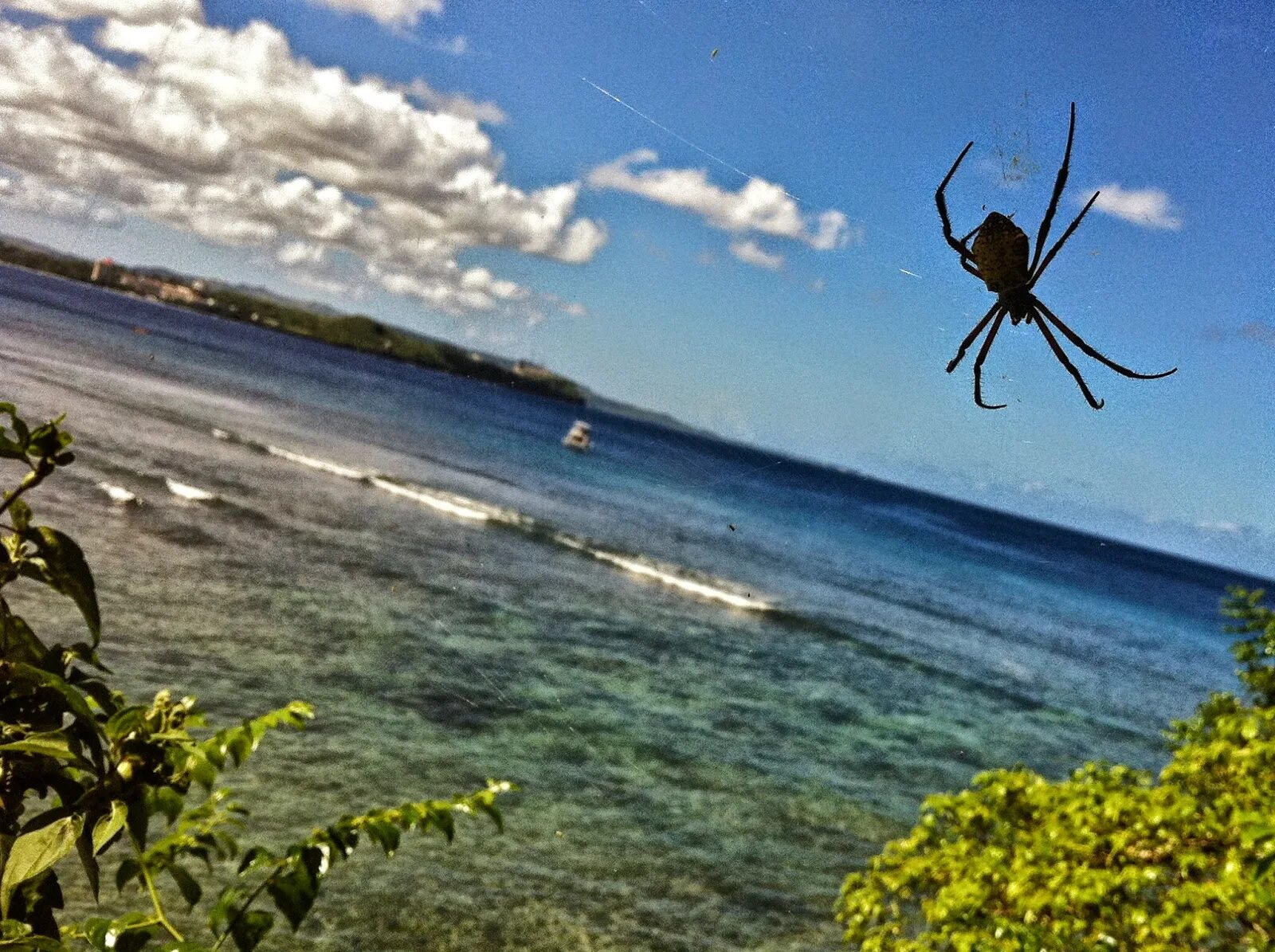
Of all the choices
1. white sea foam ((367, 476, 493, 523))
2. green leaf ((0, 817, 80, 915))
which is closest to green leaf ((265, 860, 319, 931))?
green leaf ((0, 817, 80, 915))

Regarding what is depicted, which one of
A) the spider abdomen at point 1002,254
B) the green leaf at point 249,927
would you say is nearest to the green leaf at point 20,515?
the green leaf at point 249,927

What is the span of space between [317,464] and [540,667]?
1842 centimetres

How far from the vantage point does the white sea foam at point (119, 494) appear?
62.6ft

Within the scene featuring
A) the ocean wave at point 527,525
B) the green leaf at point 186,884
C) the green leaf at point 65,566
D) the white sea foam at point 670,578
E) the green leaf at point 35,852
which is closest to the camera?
the green leaf at point 35,852

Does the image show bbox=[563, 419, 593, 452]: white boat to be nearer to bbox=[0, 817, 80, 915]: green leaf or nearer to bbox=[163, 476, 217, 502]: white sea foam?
bbox=[163, 476, 217, 502]: white sea foam

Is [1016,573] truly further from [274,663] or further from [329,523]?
[274,663]

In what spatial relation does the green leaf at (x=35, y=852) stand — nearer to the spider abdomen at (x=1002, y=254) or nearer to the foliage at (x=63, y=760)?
the foliage at (x=63, y=760)

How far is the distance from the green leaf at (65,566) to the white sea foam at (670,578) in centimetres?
2615

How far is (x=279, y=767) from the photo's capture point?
973cm

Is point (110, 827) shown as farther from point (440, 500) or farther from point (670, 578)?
point (440, 500)

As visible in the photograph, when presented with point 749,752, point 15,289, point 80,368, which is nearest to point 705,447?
point 15,289

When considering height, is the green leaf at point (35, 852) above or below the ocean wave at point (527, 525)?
above

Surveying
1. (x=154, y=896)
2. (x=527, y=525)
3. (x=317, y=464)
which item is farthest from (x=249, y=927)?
(x=317, y=464)

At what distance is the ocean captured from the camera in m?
9.27
